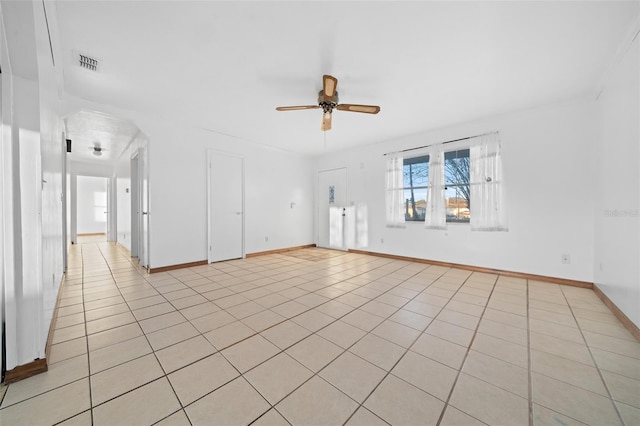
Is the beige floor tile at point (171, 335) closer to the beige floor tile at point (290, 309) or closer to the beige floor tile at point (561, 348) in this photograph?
the beige floor tile at point (290, 309)

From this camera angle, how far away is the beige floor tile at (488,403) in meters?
1.18

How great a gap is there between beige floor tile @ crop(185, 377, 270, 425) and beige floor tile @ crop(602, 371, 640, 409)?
202 cm

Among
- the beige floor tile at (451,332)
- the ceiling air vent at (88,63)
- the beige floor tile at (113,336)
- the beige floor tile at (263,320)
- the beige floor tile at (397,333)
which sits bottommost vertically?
the beige floor tile at (451,332)

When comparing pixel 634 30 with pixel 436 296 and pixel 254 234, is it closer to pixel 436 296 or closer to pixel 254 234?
pixel 436 296

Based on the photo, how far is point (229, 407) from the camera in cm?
124

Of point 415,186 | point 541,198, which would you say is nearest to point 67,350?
point 415,186

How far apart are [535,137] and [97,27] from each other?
17.9ft

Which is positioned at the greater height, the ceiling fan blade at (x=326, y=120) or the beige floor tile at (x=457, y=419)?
the ceiling fan blade at (x=326, y=120)

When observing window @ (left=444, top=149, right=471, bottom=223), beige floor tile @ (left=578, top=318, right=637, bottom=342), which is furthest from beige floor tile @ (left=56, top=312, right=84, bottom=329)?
window @ (left=444, top=149, right=471, bottom=223)

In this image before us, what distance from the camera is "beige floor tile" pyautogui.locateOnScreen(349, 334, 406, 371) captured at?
5.32 ft

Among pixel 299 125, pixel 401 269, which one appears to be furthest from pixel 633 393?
pixel 299 125

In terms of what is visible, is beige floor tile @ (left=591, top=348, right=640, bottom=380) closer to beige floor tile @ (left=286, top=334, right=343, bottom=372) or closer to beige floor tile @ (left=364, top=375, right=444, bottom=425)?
beige floor tile @ (left=364, top=375, right=444, bottom=425)

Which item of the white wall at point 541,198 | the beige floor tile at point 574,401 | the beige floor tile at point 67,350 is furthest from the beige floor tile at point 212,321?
the white wall at point 541,198

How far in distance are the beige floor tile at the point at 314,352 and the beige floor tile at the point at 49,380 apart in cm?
136
